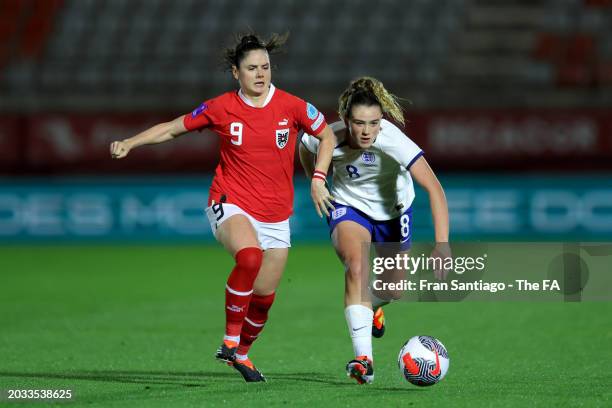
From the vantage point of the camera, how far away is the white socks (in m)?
6.85

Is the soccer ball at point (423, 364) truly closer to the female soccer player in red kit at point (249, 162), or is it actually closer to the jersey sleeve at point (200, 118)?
the female soccer player in red kit at point (249, 162)

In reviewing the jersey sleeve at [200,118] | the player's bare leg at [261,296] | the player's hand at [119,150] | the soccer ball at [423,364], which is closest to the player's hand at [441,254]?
the soccer ball at [423,364]

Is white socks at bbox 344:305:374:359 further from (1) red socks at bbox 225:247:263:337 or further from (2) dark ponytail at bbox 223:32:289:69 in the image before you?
(2) dark ponytail at bbox 223:32:289:69

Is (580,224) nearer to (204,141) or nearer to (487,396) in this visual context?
(204,141)

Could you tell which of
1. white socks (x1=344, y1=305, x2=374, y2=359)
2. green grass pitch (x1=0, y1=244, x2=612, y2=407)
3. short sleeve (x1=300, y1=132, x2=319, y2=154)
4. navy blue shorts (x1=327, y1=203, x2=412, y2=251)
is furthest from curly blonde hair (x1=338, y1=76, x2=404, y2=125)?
green grass pitch (x1=0, y1=244, x2=612, y2=407)

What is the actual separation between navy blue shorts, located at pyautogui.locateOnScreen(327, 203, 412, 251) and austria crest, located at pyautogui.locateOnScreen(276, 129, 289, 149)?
0.61m

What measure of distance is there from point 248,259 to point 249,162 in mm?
624

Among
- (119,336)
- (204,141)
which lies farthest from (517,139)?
(119,336)

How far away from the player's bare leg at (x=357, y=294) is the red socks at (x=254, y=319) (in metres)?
0.54

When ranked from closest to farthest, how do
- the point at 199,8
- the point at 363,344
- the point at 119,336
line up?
the point at 363,344 < the point at 119,336 < the point at 199,8

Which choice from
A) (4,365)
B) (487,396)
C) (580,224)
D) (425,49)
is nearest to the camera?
(487,396)

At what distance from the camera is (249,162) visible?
22.9 ft

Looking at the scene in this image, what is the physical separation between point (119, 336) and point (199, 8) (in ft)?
42.3

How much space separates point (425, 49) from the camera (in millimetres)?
19734
